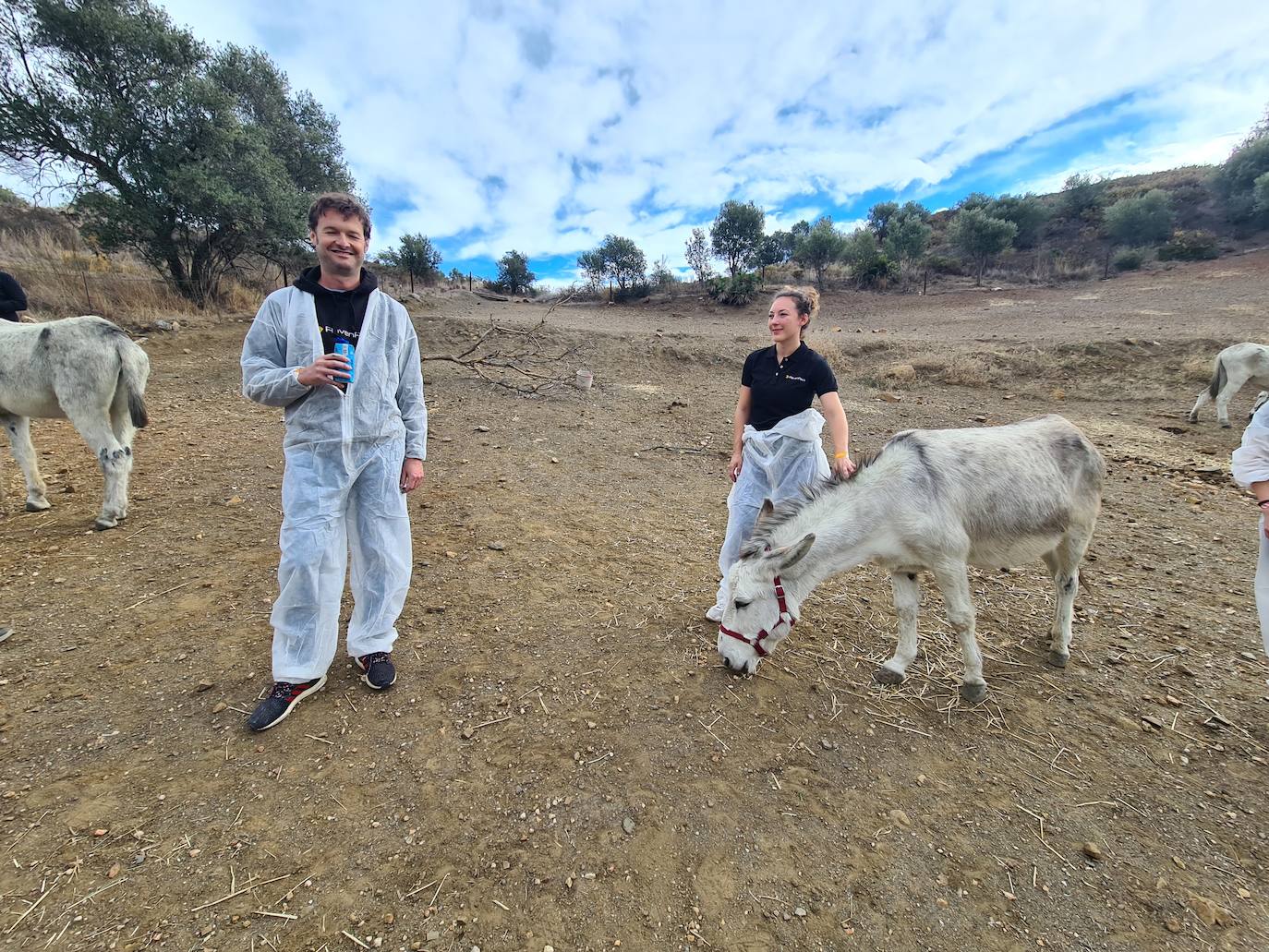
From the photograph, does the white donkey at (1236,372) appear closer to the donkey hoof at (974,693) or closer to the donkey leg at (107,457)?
the donkey hoof at (974,693)

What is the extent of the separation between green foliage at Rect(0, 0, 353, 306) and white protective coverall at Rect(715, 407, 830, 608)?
46.4ft

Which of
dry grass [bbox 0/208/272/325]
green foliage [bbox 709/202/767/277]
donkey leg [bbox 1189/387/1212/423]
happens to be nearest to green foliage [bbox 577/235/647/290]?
green foliage [bbox 709/202/767/277]

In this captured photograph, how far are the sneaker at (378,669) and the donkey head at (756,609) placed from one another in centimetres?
186

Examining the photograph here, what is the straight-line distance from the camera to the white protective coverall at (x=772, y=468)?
10.5ft

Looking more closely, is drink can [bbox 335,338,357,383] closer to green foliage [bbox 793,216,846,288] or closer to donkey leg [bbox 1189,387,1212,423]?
donkey leg [bbox 1189,387,1212,423]

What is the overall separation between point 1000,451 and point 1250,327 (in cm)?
1576

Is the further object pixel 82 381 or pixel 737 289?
pixel 737 289

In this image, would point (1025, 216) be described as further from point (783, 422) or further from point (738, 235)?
point (783, 422)

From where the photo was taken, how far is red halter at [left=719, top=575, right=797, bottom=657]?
8.87 feet

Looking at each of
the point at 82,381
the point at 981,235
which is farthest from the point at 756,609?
the point at 981,235

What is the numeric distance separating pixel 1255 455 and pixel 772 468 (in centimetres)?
216

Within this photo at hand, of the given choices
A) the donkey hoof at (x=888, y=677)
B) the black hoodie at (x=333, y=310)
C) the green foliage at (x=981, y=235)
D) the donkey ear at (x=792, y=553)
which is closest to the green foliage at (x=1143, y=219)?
the green foliage at (x=981, y=235)

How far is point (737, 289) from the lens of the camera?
24.0m

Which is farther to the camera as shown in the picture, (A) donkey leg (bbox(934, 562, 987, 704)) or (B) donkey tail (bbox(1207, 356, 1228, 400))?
(B) donkey tail (bbox(1207, 356, 1228, 400))
